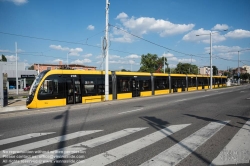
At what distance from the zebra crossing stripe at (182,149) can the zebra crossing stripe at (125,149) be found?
64 cm

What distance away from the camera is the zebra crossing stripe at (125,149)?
12.3 feet

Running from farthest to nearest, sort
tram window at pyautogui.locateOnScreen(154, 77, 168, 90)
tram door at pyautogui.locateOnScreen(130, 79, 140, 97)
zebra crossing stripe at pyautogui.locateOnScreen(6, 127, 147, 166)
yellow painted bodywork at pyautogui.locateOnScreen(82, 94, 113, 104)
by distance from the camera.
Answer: tram window at pyautogui.locateOnScreen(154, 77, 168, 90) → tram door at pyautogui.locateOnScreen(130, 79, 140, 97) → yellow painted bodywork at pyautogui.locateOnScreen(82, 94, 113, 104) → zebra crossing stripe at pyautogui.locateOnScreen(6, 127, 147, 166)

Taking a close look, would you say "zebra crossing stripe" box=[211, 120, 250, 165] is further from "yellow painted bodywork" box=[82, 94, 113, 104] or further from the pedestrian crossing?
"yellow painted bodywork" box=[82, 94, 113, 104]

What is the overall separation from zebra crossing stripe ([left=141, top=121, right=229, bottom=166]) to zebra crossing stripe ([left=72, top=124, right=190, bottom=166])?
0.64m

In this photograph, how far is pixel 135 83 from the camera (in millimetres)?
19500

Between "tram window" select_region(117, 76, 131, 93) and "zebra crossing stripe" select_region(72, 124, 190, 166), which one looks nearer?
"zebra crossing stripe" select_region(72, 124, 190, 166)

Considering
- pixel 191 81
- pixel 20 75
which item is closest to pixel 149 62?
pixel 191 81

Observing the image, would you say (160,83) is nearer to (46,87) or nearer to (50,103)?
(50,103)

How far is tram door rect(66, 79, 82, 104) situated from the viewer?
13.3 metres

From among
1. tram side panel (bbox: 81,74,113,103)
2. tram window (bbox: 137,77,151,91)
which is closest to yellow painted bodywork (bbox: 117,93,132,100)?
tram side panel (bbox: 81,74,113,103)

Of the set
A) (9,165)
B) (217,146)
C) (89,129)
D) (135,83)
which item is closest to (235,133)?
(217,146)

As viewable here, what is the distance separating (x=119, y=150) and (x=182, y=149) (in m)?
1.57

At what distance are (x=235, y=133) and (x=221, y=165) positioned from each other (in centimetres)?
267

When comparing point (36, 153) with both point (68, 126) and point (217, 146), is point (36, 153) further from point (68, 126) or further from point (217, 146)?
point (217, 146)
